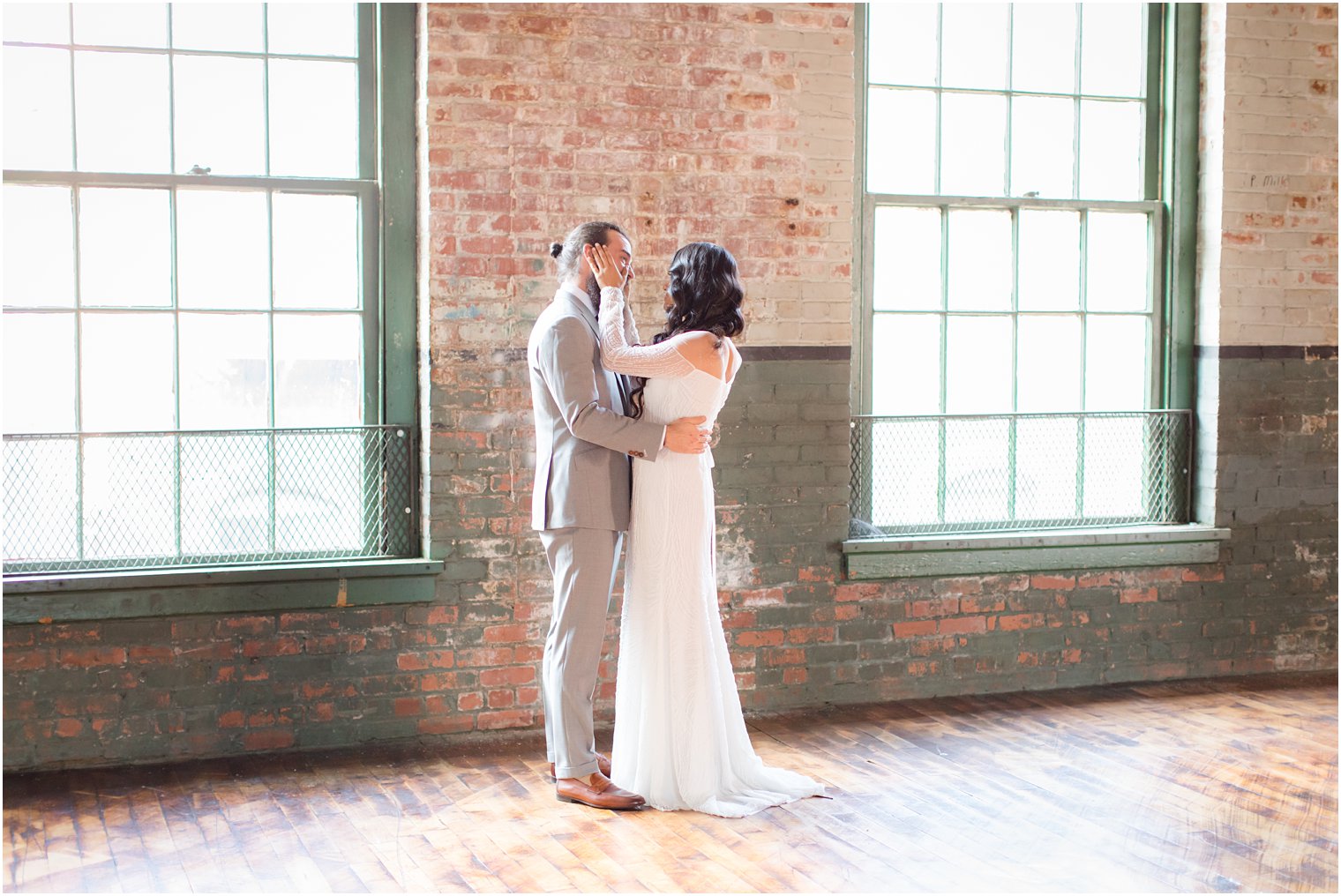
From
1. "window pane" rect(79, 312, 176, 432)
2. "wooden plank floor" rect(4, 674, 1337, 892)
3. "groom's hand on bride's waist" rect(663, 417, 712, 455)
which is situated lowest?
"wooden plank floor" rect(4, 674, 1337, 892)

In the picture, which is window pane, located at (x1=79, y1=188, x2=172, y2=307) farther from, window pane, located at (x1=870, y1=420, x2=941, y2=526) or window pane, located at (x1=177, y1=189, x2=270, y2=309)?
window pane, located at (x1=870, y1=420, x2=941, y2=526)

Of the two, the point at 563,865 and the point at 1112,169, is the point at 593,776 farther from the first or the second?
the point at 1112,169

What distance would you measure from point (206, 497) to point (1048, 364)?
10.8 ft

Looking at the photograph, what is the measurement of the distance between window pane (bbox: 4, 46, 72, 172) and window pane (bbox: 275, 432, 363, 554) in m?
1.16

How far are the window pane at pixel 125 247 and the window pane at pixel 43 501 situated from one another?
1.65 ft

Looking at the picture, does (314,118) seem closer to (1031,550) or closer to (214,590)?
(214,590)

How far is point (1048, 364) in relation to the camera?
211 inches

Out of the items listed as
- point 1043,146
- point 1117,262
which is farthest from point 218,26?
point 1117,262

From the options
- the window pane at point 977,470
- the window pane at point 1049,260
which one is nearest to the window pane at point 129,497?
the window pane at point 977,470

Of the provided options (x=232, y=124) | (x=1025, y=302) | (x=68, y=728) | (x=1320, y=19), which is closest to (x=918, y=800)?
(x=1025, y=302)

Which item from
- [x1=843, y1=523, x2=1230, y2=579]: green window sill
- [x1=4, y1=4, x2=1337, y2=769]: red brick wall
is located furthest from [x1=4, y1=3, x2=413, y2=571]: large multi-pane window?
[x1=843, y1=523, x2=1230, y2=579]: green window sill

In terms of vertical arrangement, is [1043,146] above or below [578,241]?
above

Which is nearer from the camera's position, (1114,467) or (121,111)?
(121,111)

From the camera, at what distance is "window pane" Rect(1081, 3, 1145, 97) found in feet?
17.6
